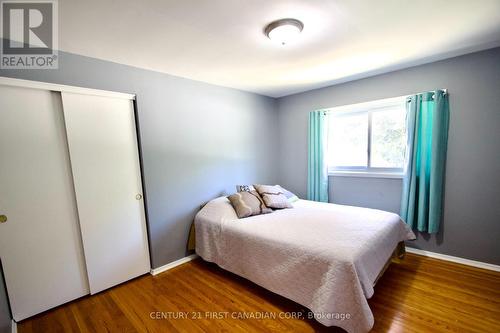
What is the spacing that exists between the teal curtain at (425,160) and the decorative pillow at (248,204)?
1.82m

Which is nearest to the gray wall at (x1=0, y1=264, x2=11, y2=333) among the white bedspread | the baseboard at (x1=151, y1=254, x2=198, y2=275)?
the baseboard at (x1=151, y1=254, x2=198, y2=275)

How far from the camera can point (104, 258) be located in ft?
7.31

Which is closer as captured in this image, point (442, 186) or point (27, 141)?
point (27, 141)

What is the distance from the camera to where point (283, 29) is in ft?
5.43

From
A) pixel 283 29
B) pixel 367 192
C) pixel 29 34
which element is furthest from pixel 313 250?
pixel 29 34

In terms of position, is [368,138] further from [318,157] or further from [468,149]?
[468,149]

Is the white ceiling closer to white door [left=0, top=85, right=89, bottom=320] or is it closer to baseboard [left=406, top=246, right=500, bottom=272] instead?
white door [left=0, top=85, right=89, bottom=320]

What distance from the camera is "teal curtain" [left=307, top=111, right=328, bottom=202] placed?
3.46m

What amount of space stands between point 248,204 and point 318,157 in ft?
5.09

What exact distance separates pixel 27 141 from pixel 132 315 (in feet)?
5.79

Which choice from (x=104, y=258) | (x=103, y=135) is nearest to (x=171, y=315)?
(x=104, y=258)

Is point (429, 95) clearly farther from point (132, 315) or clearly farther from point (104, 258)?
point (104, 258)

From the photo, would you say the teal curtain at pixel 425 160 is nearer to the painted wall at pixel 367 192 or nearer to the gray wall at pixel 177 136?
the painted wall at pixel 367 192

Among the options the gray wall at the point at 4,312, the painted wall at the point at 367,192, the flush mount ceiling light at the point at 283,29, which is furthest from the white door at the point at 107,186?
the painted wall at the point at 367,192
